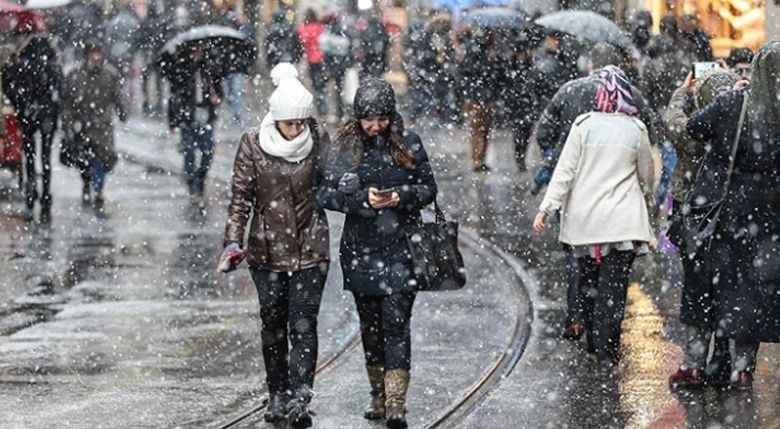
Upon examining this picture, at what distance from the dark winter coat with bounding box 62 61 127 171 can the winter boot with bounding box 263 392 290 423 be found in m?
9.55

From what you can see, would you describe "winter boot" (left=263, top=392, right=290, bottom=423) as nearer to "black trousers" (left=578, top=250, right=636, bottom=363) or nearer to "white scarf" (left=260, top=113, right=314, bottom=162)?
"white scarf" (left=260, top=113, right=314, bottom=162)

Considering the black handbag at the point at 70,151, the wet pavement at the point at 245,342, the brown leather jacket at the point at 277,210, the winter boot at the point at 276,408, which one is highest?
the brown leather jacket at the point at 277,210

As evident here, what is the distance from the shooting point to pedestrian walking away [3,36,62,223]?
1738cm

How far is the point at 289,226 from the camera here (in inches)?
340

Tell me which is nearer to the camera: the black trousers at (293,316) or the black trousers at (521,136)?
the black trousers at (293,316)

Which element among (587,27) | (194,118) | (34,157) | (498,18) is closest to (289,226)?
(34,157)

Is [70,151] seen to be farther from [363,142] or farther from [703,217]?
[703,217]

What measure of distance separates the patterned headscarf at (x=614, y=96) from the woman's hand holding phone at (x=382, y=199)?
193 centimetres

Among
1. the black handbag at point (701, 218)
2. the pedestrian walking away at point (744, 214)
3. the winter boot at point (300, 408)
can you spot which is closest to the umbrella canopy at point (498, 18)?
the black handbag at point (701, 218)

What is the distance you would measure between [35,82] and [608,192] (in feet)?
29.1

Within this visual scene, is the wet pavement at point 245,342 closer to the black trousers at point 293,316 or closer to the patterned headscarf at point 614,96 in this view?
the black trousers at point 293,316

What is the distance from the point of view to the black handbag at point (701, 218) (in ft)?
29.6

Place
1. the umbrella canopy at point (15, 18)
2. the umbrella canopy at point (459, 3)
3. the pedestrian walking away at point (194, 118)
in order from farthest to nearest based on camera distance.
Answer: the umbrella canopy at point (459, 3)
the umbrella canopy at point (15, 18)
the pedestrian walking away at point (194, 118)

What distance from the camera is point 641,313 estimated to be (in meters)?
11.7
